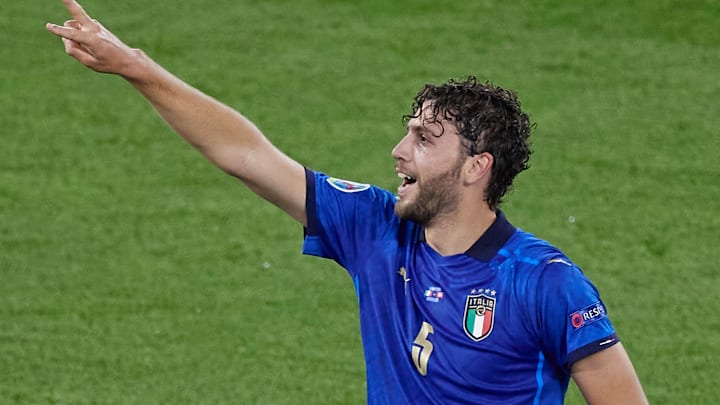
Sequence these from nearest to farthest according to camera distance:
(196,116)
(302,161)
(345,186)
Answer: (196,116)
(345,186)
(302,161)

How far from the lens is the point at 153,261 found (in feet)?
25.7

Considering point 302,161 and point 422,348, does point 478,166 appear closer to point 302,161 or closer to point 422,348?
point 422,348

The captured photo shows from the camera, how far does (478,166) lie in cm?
417

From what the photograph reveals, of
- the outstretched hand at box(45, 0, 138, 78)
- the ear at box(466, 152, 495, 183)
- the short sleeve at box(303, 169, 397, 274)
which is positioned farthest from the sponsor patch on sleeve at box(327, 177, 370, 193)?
the outstretched hand at box(45, 0, 138, 78)

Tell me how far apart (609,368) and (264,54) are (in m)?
6.28

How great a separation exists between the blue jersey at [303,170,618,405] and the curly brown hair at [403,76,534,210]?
6.3 inches

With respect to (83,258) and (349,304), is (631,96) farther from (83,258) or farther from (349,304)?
(83,258)

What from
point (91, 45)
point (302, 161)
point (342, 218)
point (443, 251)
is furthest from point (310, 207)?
point (302, 161)

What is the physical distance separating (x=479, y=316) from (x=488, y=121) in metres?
0.62

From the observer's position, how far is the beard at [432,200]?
13.4 feet

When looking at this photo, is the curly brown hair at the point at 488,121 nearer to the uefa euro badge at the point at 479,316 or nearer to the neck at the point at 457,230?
the neck at the point at 457,230

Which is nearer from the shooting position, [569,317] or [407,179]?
[569,317]

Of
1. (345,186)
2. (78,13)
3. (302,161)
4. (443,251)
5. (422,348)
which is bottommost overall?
(422,348)

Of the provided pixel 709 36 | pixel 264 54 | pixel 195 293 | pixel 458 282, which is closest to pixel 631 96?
pixel 709 36
